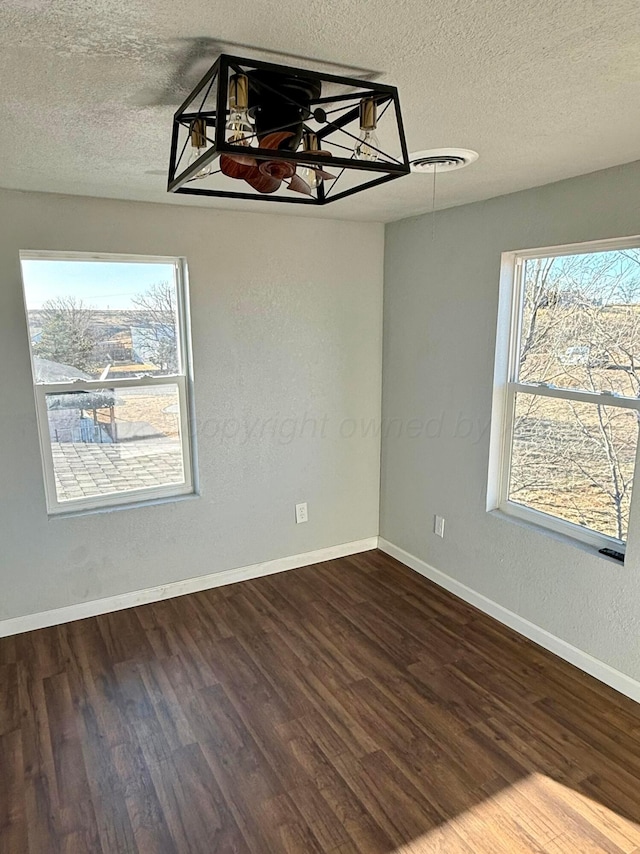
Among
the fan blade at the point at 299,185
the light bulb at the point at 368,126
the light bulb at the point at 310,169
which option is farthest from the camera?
the fan blade at the point at 299,185

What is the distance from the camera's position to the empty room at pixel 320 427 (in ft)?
4.61

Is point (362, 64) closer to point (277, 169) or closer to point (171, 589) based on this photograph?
point (277, 169)

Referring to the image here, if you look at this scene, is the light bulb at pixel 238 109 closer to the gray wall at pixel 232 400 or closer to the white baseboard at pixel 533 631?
the gray wall at pixel 232 400

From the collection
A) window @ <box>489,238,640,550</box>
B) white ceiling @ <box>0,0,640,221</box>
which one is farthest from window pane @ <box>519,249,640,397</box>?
white ceiling @ <box>0,0,640,221</box>

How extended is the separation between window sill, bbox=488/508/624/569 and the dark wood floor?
0.61 meters

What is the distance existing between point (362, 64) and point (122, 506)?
2.67m

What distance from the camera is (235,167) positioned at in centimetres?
148

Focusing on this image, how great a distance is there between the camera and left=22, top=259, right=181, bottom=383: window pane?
115 inches

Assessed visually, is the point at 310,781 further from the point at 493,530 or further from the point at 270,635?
the point at 493,530

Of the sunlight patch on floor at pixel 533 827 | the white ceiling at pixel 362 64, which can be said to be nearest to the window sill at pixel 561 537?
the sunlight patch on floor at pixel 533 827

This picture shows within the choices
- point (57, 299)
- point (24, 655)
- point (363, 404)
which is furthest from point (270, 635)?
point (57, 299)

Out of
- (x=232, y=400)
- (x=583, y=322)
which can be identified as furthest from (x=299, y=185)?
(x=232, y=400)

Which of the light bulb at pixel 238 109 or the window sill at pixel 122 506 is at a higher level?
the light bulb at pixel 238 109

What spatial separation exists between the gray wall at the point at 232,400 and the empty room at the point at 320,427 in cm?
2
